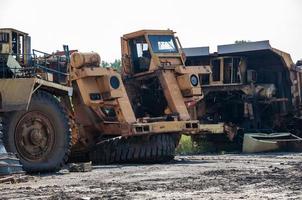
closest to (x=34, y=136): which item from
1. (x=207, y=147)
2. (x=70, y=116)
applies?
(x=70, y=116)

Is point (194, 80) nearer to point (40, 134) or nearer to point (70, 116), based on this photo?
point (70, 116)

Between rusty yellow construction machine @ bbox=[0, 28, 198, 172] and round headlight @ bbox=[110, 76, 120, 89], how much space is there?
13 mm

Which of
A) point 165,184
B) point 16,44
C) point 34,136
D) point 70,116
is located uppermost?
point 16,44

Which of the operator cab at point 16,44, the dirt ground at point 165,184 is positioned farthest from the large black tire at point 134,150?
the operator cab at point 16,44

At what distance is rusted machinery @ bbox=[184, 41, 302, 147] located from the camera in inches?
845

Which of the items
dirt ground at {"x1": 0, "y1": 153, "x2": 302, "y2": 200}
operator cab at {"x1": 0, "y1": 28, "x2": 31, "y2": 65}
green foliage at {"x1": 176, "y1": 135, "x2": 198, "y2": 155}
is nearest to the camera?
dirt ground at {"x1": 0, "y1": 153, "x2": 302, "y2": 200}

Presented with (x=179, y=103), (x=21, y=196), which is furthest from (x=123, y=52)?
(x=21, y=196)

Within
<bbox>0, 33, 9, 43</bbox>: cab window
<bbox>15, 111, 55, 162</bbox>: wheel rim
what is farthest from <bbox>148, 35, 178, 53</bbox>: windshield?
<bbox>15, 111, 55, 162</bbox>: wheel rim

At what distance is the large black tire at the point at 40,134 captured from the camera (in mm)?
11320

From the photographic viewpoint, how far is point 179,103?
15.9 m

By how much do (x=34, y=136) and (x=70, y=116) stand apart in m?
2.23

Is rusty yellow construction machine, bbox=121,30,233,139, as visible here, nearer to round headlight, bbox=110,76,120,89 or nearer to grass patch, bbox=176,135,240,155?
round headlight, bbox=110,76,120,89

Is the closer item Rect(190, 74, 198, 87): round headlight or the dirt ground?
the dirt ground

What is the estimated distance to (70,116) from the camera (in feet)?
45.3
